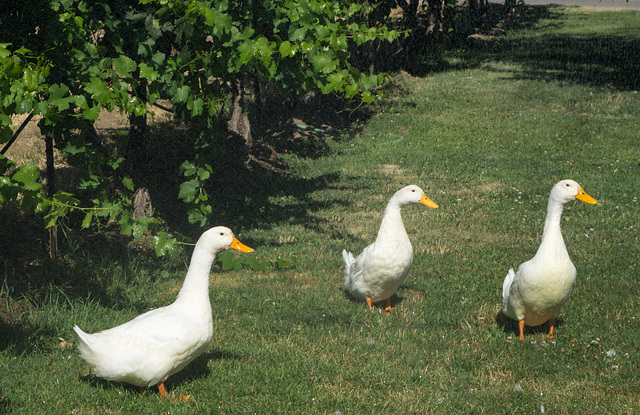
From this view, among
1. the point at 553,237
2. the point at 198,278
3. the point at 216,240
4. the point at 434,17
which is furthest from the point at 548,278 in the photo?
the point at 434,17

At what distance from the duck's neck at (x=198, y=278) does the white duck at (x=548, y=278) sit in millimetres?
2676

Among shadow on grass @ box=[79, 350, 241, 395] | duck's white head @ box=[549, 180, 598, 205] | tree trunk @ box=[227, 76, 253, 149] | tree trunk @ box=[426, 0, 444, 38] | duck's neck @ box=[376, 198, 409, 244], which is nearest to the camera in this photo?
shadow on grass @ box=[79, 350, 241, 395]

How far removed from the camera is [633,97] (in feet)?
55.1

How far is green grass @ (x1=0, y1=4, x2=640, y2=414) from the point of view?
4.64 metres

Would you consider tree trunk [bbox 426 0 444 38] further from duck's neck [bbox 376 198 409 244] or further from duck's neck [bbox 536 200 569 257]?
duck's neck [bbox 536 200 569 257]

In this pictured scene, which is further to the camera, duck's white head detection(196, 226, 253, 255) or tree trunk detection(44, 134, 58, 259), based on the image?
tree trunk detection(44, 134, 58, 259)

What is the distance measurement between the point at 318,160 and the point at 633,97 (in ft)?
31.6

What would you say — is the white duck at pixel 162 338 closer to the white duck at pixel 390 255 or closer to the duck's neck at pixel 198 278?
the duck's neck at pixel 198 278

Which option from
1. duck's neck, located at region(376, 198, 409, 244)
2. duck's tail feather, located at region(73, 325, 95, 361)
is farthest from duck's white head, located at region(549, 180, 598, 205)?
duck's tail feather, located at region(73, 325, 95, 361)

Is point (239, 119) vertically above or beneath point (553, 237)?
above

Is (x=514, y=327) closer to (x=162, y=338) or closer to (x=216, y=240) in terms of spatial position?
(x=216, y=240)

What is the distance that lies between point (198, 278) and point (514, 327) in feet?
10.2

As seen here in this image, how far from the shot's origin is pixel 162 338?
433cm

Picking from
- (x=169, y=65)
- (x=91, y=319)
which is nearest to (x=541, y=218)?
(x=169, y=65)
